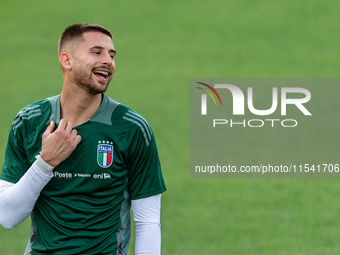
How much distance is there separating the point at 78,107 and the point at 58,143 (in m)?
0.35

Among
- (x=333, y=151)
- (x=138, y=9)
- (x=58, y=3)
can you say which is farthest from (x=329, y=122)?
(x=58, y=3)

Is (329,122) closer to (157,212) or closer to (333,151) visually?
(333,151)

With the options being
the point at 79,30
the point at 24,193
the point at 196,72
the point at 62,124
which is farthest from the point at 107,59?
the point at 196,72

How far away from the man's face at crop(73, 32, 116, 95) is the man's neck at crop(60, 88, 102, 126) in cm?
7

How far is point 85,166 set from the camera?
11.9 ft

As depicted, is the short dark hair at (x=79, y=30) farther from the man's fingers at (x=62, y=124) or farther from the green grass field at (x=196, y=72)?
the green grass field at (x=196, y=72)

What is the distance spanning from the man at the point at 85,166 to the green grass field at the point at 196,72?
6.24 m

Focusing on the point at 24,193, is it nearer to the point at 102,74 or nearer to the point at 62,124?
the point at 62,124

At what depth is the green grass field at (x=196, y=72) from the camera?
10812 millimetres

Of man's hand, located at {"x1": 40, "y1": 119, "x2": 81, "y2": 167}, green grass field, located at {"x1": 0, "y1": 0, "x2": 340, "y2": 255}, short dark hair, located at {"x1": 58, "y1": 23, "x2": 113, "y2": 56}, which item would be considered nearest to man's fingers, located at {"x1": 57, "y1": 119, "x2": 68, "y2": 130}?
man's hand, located at {"x1": 40, "y1": 119, "x2": 81, "y2": 167}

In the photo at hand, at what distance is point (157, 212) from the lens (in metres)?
3.73

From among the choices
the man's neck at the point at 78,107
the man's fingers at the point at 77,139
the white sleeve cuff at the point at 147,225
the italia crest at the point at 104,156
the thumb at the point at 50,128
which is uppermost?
the man's neck at the point at 78,107

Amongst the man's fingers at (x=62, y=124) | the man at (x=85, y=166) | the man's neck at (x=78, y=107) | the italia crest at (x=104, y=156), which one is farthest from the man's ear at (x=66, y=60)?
the italia crest at (x=104, y=156)

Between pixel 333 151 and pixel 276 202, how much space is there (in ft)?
14.5
